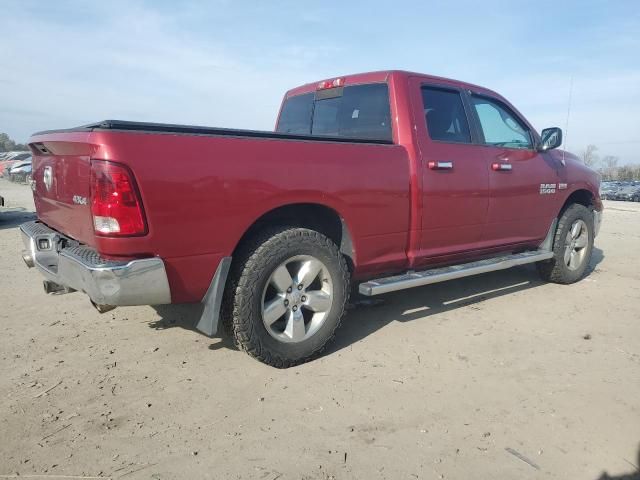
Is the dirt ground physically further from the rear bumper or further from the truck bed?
the truck bed

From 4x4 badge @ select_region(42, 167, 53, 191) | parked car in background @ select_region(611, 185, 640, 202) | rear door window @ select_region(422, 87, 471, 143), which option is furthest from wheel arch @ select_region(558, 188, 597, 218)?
parked car in background @ select_region(611, 185, 640, 202)

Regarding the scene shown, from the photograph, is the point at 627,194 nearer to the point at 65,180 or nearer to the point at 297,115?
the point at 297,115

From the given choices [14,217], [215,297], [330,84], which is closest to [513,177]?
[330,84]

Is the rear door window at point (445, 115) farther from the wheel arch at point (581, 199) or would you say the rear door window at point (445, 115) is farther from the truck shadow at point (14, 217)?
the truck shadow at point (14, 217)

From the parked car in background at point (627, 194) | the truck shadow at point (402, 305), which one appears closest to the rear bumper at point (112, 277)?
the truck shadow at point (402, 305)

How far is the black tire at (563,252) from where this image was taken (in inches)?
205

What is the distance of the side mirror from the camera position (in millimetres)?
4840

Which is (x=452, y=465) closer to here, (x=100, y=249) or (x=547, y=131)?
(x=100, y=249)

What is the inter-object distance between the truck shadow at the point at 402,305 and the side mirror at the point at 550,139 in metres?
1.51

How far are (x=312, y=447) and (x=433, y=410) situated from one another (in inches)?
29.6

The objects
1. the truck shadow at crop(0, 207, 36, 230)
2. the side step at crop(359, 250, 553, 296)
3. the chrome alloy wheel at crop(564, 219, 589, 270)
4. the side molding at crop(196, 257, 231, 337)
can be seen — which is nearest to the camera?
the side molding at crop(196, 257, 231, 337)

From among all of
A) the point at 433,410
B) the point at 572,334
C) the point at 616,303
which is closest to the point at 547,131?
the point at 616,303

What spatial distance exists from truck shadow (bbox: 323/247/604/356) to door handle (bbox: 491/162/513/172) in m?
1.28

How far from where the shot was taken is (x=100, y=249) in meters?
2.56
